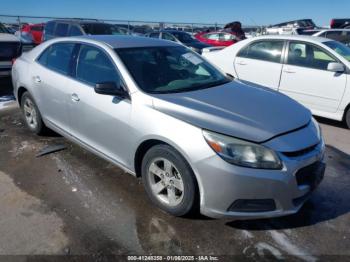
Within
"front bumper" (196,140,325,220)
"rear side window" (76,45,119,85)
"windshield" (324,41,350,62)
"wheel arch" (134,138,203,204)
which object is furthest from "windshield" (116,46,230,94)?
"windshield" (324,41,350,62)

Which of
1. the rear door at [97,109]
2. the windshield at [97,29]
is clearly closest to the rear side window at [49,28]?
the windshield at [97,29]

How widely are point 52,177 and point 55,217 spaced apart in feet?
2.92

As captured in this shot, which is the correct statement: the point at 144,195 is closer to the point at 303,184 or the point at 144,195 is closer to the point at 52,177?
the point at 52,177

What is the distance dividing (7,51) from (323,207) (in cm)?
799

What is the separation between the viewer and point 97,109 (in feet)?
12.3

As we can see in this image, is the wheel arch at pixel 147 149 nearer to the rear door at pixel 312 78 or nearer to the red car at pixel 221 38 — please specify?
the rear door at pixel 312 78

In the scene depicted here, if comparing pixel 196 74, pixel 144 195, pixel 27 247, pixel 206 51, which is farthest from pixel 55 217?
pixel 206 51

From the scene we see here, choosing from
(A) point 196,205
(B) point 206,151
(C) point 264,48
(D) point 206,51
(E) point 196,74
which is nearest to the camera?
(B) point 206,151

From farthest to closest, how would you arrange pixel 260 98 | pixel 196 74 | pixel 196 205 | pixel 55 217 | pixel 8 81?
pixel 8 81 < pixel 196 74 < pixel 260 98 < pixel 55 217 < pixel 196 205

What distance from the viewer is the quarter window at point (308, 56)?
6165 millimetres

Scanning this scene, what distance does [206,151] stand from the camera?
9.26 feet

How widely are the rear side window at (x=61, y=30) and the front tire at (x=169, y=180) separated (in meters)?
10.1

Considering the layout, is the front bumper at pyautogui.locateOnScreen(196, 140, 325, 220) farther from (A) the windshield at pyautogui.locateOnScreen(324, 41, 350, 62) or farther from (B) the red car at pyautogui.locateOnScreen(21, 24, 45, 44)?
(B) the red car at pyautogui.locateOnScreen(21, 24, 45, 44)

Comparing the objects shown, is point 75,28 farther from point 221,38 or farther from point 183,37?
point 221,38
